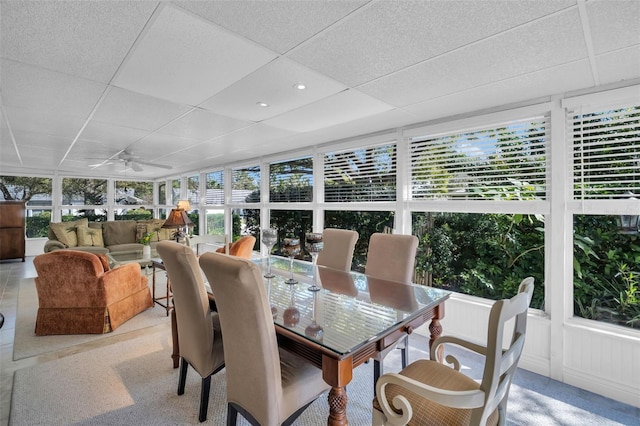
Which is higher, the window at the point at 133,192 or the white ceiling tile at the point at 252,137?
the white ceiling tile at the point at 252,137

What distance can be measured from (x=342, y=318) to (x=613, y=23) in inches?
78.0

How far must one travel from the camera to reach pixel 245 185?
20.0ft

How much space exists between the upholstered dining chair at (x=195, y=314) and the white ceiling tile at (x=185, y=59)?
111cm

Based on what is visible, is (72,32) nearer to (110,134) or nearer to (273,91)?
(273,91)

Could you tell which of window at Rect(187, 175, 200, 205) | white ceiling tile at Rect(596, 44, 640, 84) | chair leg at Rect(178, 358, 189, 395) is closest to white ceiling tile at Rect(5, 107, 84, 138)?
chair leg at Rect(178, 358, 189, 395)

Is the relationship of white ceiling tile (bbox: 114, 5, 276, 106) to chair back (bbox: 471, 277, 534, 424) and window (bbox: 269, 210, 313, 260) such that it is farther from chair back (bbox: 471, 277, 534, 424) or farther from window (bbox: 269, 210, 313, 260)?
→ window (bbox: 269, 210, 313, 260)

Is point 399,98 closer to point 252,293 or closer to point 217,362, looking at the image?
point 252,293

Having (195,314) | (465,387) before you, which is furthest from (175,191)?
(465,387)

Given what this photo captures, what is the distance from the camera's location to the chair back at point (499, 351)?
3.36 ft

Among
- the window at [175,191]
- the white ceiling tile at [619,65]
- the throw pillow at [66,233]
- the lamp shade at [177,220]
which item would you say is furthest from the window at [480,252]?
the window at [175,191]

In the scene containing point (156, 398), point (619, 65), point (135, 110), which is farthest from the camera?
point (135, 110)

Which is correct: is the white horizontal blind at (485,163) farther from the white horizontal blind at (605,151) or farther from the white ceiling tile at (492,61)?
the white ceiling tile at (492,61)

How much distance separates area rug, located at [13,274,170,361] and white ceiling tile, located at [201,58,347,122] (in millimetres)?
2481

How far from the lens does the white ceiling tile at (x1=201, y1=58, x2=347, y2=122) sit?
6.60 feet
